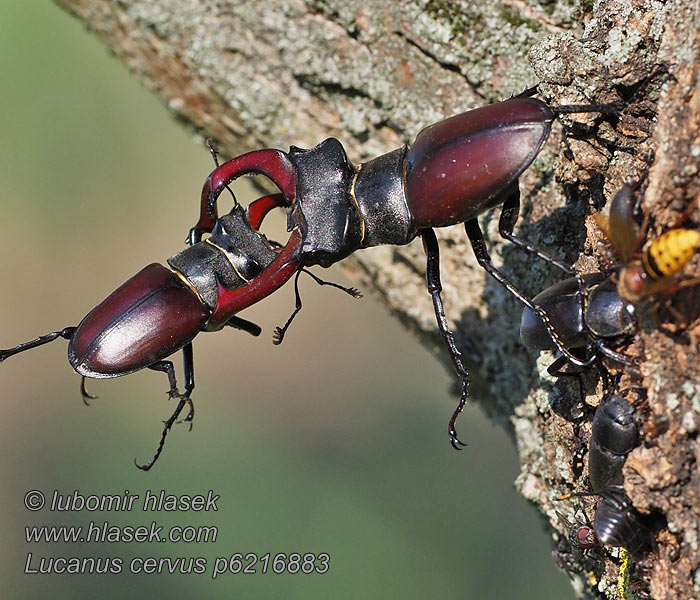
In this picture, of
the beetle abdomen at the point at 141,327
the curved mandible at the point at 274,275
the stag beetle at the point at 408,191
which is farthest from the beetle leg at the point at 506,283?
the beetle abdomen at the point at 141,327

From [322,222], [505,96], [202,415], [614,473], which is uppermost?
[202,415]

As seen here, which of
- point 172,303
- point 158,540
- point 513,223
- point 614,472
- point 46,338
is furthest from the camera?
point 158,540

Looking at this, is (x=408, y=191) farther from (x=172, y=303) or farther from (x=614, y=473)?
(x=614, y=473)

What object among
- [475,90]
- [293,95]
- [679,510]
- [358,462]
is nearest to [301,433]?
[358,462]

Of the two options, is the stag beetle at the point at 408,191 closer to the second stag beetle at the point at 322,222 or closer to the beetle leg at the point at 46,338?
the second stag beetle at the point at 322,222

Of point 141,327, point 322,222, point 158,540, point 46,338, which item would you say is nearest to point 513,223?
point 322,222

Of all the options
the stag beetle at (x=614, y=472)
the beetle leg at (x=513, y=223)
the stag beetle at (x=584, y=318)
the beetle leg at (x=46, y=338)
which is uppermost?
the beetle leg at (x=513, y=223)

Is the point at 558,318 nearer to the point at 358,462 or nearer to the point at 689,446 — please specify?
the point at 689,446
